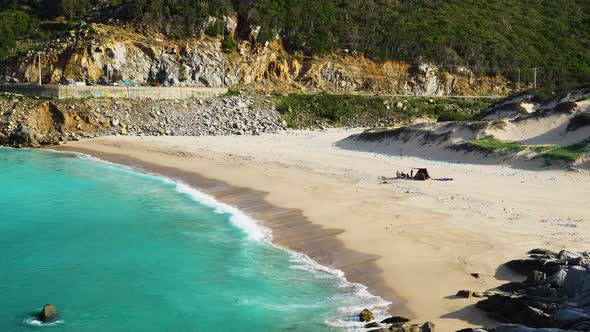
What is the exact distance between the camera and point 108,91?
57.2 m

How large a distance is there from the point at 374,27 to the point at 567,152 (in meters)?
53.6

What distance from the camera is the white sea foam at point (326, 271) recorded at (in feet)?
42.9

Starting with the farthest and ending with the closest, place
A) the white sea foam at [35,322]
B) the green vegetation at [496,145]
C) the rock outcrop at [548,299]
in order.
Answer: the green vegetation at [496,145] < the white sea foam at [35,322] < the rock outcrop at [548,299]

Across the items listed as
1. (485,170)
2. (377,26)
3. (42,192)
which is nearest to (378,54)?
(377,26)

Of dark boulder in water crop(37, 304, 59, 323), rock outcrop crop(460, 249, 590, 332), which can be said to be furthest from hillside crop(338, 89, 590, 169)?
dark boulder in water crop(37, 304, 59, 323)

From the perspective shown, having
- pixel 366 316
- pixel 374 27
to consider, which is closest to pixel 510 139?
pixel 366 316

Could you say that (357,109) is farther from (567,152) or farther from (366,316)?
(366,316)

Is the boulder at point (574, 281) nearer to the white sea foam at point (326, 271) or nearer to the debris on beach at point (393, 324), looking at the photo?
the debris on beach at point (393, 324)

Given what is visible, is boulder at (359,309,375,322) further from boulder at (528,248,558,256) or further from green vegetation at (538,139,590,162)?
green vegetation at (538,139,590,162)

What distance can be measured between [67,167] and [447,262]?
28553mm

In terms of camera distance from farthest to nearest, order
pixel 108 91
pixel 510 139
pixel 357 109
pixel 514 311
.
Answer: pixel 357 109
pixel 108 91
pixel 510 139
pixel 514 311

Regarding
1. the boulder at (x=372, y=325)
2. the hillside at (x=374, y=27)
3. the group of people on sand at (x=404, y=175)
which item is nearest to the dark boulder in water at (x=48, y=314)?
the boulder at (x=372, y=325)

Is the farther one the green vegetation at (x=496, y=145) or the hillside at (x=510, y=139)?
the green vegetation at (x=496, y=145)

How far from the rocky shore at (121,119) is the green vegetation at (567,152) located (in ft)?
97.8
